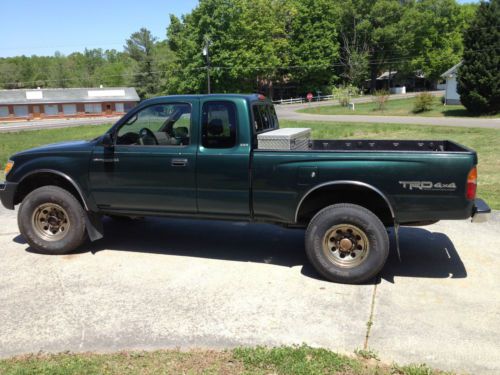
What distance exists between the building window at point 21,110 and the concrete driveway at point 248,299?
75.0m

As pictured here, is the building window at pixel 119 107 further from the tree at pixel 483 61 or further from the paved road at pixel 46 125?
the tree at pixel 483 61

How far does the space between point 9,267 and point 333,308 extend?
3.68 m

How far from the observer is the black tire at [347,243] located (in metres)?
4.74

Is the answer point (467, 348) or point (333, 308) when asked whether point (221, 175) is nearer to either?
point (333, 308)

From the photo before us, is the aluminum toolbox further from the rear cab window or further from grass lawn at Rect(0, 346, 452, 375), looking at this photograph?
grass lawn at Rect(0, 346, 452, 375)

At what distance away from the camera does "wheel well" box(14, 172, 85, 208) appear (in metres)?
5.86

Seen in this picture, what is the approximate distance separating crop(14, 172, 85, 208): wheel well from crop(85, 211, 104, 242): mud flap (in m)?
0.15

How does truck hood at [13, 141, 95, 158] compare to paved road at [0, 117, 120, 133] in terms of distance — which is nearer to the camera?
truck hood at [13, 141, 95, 158]

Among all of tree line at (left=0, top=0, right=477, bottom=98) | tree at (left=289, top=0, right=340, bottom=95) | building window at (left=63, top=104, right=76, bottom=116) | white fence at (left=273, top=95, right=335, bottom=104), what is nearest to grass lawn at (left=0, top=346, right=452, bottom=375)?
tree line at (left=0, top=0, right=477, bottom=98)

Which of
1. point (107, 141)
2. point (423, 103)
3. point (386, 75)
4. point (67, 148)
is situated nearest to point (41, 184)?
point (67, 148)

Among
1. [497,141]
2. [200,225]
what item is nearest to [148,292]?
[200,225]

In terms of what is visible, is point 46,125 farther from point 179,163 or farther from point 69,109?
point 179,163

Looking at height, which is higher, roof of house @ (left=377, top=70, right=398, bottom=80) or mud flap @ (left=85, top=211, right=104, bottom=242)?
roof of house @ (left=377, top=70, right=398, bottom=80)

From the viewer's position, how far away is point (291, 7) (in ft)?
251
